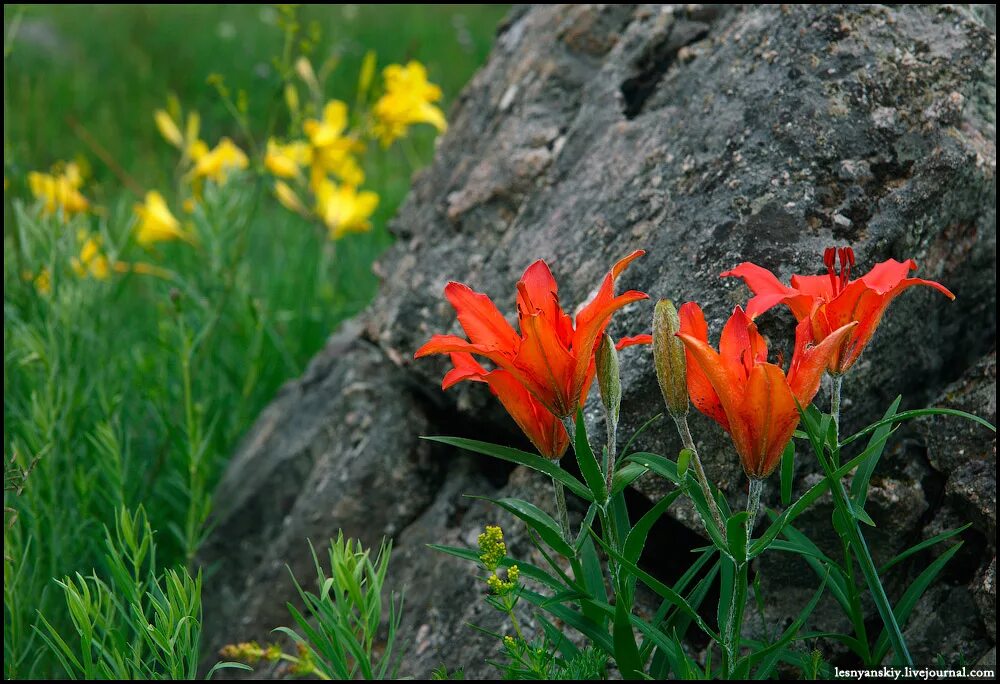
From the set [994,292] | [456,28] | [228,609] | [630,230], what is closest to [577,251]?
[630,230]

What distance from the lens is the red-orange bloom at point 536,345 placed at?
3.21 feet

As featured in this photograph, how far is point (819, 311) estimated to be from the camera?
103cm

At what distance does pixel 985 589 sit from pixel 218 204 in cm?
182

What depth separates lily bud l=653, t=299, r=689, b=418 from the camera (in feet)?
3.23

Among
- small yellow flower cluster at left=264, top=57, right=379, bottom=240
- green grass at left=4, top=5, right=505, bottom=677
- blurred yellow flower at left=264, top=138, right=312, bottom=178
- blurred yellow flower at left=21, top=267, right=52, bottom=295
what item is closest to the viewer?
green grass at left=4, top=5, right=505, bottom=677

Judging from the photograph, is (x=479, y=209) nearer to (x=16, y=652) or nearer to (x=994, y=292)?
(x=994, y=292)

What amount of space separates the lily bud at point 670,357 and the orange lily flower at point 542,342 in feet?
0.10

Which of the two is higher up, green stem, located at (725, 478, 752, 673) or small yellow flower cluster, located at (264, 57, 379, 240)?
small yellow flower cluster, located at (264, 57, 379, 240)

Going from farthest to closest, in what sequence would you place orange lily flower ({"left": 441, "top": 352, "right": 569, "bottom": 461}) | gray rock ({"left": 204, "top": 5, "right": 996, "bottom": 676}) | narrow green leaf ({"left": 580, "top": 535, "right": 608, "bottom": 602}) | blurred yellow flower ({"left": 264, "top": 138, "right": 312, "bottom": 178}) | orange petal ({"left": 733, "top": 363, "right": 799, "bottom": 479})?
blurred yellow flower ({"left": 264, "top": 138, "right": 312, "bottom": 178}) → gray rock ({"left": 204, "top": 5, "right": 996, "bottom": 676}) → narrow green leaf ({"left": 580, "top": 535, "right": 608, "bottom": 602}) → orange lily flower ({"left": 441, "top": 352, "right": 569, "bottom": 461}) → orange petal ({"left": 733, "top": 363, "right": 799, "bottom": 479})

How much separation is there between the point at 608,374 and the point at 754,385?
153mm

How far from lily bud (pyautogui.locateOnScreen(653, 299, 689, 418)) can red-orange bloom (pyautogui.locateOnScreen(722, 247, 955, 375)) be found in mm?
89

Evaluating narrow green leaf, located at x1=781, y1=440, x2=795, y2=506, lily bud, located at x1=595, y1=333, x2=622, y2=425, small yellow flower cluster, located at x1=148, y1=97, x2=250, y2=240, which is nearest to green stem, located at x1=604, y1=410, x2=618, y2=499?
lily bud, located at x1=595, y1=333, x2=622, y2=425

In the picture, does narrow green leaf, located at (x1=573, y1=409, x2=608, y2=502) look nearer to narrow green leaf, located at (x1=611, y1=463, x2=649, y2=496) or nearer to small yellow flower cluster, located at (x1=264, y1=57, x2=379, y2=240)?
narrow green leaf, located at (x1=611, y1=463, x2=649, y2=496)

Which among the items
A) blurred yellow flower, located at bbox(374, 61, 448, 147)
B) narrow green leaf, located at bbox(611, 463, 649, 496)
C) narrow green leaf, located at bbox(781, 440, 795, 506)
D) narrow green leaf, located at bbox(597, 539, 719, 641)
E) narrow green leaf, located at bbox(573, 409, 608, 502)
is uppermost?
blurred yellow flower, located at bbox(374, 61, 448, 147)
